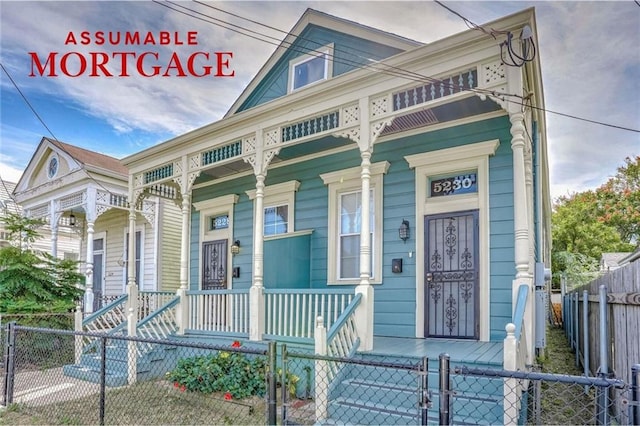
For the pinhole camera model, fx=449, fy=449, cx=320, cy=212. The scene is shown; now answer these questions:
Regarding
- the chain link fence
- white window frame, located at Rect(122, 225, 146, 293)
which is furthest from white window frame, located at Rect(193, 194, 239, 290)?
white window frame, located at Rect(122, 225, 146, 293)

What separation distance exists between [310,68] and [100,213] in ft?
24.2

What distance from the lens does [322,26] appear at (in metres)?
8.01

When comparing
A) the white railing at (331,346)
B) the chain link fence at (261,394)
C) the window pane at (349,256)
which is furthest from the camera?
the window pane at (349,256)

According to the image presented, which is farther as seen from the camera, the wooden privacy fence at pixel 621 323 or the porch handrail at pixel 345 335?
the porch handrail at pixel 345 335

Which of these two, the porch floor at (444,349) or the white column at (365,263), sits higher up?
the white column at (365,263)

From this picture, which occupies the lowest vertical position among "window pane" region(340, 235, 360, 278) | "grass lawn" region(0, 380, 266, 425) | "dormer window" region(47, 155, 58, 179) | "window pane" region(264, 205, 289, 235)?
"grass lawn" region(0, 380, 266, 425)

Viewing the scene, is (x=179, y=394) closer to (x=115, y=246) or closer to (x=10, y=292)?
(x=10, y=292)

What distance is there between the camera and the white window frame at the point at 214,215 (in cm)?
895

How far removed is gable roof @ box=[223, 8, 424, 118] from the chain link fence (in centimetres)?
471

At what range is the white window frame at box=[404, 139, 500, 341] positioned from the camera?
5828 mm

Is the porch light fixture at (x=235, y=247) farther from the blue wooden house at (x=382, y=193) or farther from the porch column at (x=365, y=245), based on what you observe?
the porch column at (x=365, y=245)

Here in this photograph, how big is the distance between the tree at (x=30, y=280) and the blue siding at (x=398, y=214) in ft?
12.2

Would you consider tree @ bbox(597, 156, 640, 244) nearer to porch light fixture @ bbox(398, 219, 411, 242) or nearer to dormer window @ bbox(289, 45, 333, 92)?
dormer window @ bbox(289, 45, 333, 92)

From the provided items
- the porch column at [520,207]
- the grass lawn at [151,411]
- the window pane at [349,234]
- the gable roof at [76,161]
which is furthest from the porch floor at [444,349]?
the gable roof at [76,161]
